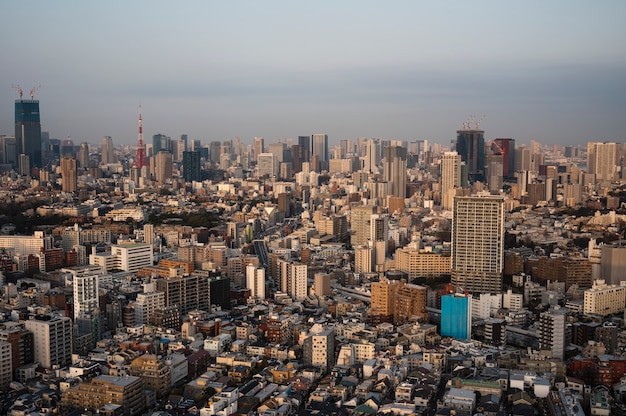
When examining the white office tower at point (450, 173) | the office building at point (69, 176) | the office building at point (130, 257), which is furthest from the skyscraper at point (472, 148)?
the office building at point (130, 257)

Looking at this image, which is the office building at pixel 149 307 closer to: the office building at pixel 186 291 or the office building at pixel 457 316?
the office building at pixel 186 291

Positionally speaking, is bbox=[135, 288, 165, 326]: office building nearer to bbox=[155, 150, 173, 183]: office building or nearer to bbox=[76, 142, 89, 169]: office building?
bbox=[155, 150, 173, 183]: office building

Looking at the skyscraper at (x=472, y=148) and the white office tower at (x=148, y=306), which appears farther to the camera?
the skyscraper at (x=472, y=148)

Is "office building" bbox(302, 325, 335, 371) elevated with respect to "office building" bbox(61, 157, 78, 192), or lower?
lower

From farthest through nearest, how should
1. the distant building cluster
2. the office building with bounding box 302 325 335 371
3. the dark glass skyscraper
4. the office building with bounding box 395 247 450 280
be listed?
the dark glass skyscraper → the office building with bounding box 395 247 450 280 → the office building with bounding box 302 325 335 371 → the distant building cluster

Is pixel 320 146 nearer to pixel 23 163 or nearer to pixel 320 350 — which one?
pixel 23 163

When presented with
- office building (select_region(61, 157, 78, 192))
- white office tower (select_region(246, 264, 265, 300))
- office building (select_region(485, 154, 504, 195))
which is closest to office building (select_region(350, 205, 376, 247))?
white office tower (select_region(246, 264, 265, 300))

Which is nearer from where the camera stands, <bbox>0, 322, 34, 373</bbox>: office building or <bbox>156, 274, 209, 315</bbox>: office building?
<bbox>0, 322, 34, 373</bbox>: office building
